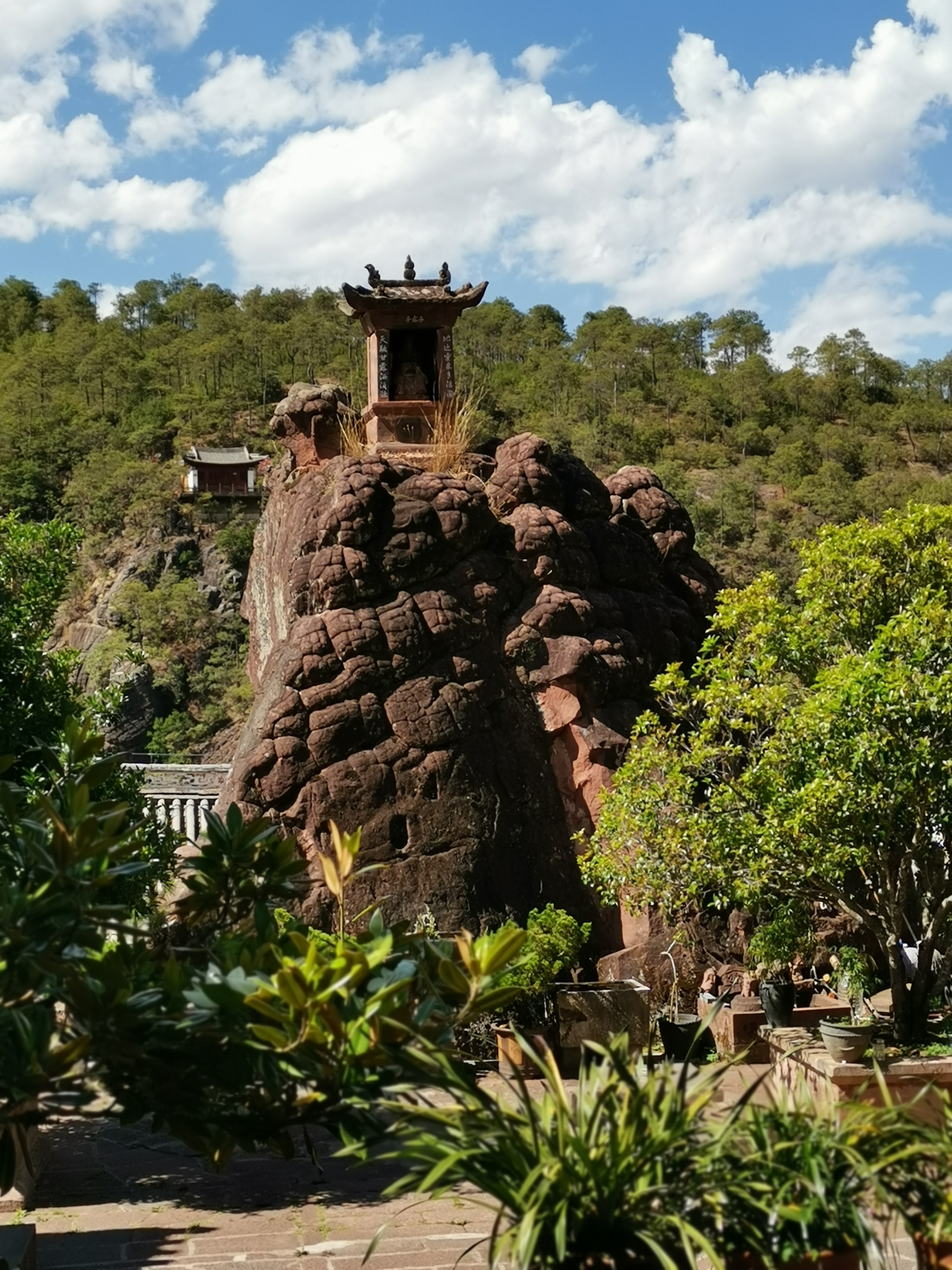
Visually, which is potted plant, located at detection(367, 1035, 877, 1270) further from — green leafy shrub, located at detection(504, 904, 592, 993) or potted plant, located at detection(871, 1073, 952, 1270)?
green leafy shrub, located at detection(504, 904, 592, 993)

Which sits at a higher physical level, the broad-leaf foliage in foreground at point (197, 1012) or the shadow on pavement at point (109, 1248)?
the broad-leaf foliage in foreground at point (197, 1012)

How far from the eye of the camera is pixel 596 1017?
8.30 m

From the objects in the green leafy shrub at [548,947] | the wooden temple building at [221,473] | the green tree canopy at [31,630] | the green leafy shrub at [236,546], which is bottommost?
the green leafy shrub at [548,947]

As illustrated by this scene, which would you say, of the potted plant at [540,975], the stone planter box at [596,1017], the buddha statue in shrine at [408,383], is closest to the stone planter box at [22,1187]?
the potted plant at [540,975]

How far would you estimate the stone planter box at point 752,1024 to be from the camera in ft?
26.7

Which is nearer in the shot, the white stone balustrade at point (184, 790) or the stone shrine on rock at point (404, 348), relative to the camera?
the stone shrine on rock at point (404, 348)

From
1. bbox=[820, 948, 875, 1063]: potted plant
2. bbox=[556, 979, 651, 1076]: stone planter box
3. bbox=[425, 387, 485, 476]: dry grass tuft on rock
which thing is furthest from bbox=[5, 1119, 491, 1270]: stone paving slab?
bbox=[425, 387, 485, 476]: dry grass tuft on rock

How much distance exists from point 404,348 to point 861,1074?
340 inches

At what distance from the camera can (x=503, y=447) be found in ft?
37.1

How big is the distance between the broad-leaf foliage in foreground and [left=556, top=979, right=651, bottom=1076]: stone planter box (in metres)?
5.91

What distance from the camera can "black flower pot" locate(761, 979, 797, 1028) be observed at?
7.84 meters

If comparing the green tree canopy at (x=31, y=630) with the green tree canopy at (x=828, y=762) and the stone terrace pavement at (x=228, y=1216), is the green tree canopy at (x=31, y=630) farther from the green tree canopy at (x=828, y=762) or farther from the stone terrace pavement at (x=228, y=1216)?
the green tree canopy at (x=828, y=762)

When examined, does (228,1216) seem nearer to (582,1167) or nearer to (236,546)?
(582,1167)

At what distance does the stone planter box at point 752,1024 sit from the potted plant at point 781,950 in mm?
117
